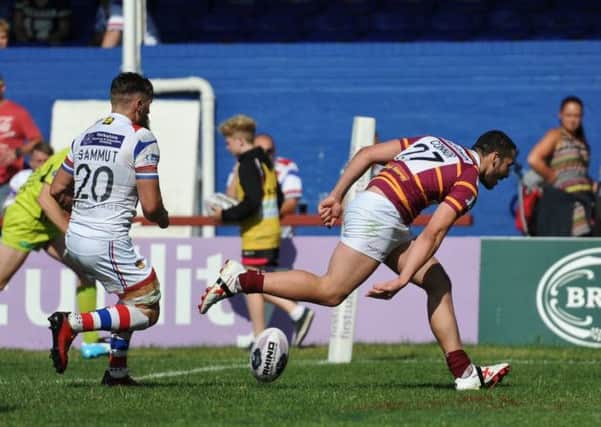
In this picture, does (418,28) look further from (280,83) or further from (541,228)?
(541,228)

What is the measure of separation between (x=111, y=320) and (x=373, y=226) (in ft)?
5.53

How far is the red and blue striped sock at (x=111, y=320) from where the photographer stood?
9164 mm

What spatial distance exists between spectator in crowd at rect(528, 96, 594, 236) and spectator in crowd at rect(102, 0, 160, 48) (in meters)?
5.39

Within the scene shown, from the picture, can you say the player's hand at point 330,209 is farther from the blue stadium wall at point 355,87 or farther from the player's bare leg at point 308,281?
the blue stadium wall at point 355,87

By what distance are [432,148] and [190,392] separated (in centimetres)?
203

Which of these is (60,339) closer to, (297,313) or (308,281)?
(308,281)

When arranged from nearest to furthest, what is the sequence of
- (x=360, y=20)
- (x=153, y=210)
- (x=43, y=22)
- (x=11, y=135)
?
(x=153, y=210) < (x=11, y=135) < (x=360, y=20) < (x=43, y=22)

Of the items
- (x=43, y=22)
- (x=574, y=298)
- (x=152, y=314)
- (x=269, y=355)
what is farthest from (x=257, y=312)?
(x=43, y=22)

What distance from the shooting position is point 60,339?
9.04 m

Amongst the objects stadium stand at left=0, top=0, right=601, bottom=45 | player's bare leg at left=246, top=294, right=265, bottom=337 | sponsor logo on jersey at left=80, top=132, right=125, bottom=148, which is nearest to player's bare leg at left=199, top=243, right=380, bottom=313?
sponsor logo on jersey at left=80, top=132, right=125, bottom=148

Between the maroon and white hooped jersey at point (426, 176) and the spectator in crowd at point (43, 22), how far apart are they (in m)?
10.6

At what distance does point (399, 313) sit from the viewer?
14.2 metres

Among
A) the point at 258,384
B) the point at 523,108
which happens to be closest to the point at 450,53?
the point at 523,108

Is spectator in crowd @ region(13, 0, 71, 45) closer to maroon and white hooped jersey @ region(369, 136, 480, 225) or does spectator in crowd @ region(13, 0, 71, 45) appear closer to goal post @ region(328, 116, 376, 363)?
goal post @ region(328, 116, 376, 363)
